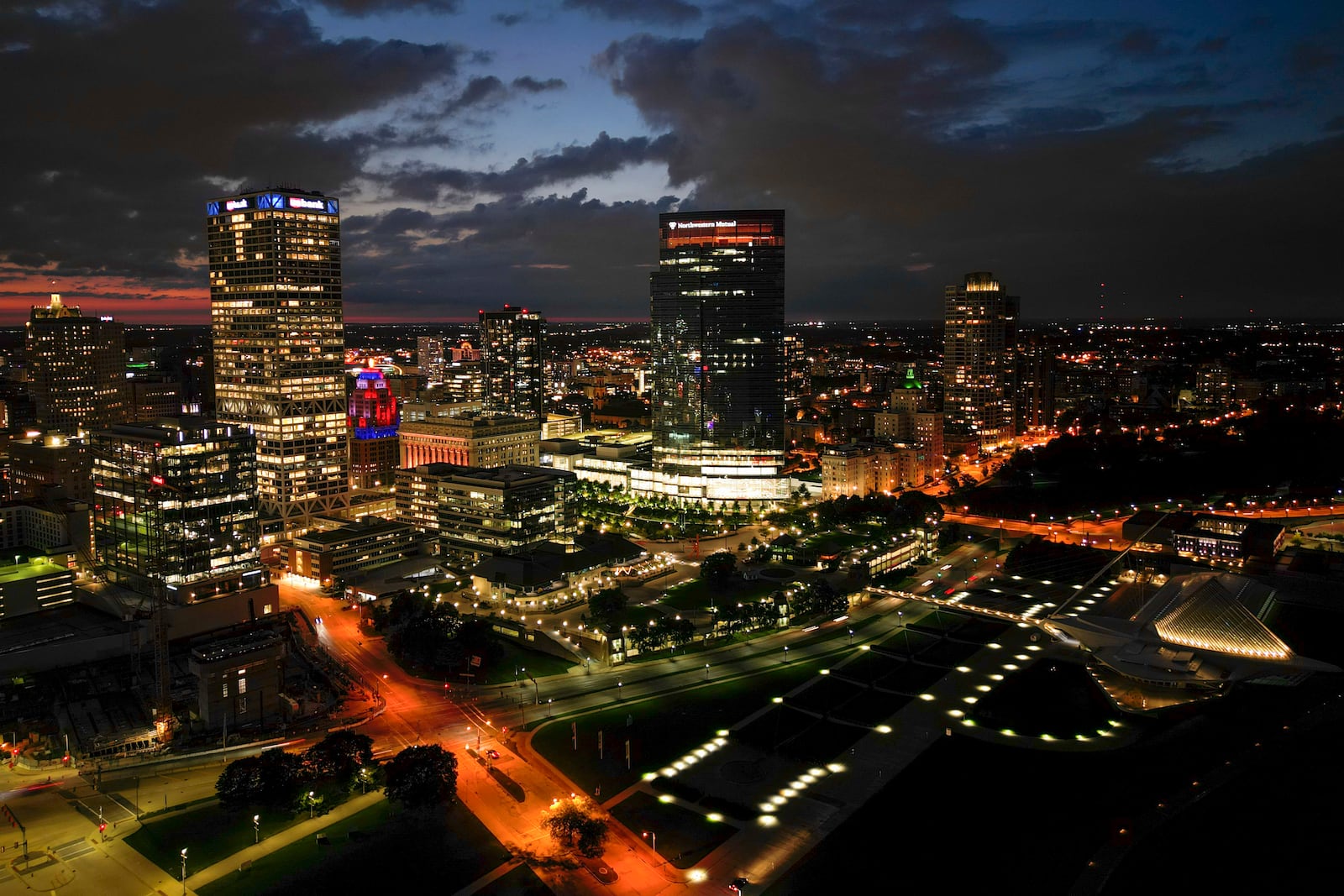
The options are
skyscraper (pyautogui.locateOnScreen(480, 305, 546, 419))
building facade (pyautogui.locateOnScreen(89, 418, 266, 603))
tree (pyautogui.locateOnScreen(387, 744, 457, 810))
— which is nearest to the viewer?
tree (pyautogui.locateOnScreen(387, 744, 457, 810))

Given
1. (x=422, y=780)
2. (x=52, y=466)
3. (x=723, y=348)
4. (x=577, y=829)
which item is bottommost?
(x=577, y=829)

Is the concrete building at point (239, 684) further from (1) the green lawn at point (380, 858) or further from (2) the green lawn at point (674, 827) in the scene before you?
(2) the green lawn at point (674, 827)

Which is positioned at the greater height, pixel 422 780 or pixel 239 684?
pixel 239 684

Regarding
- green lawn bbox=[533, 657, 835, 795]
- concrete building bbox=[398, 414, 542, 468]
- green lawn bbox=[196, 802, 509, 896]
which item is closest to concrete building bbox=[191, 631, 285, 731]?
green lawn bbox=[196, 802, 509, 896]

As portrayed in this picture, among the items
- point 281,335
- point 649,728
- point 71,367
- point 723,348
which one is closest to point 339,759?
point 649,728

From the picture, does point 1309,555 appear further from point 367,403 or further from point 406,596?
point 367,403

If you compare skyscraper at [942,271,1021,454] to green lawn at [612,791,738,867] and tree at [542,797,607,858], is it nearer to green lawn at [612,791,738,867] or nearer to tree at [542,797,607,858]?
green lawn at [612,791,738,867]

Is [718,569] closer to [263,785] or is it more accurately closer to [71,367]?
[263,785]
